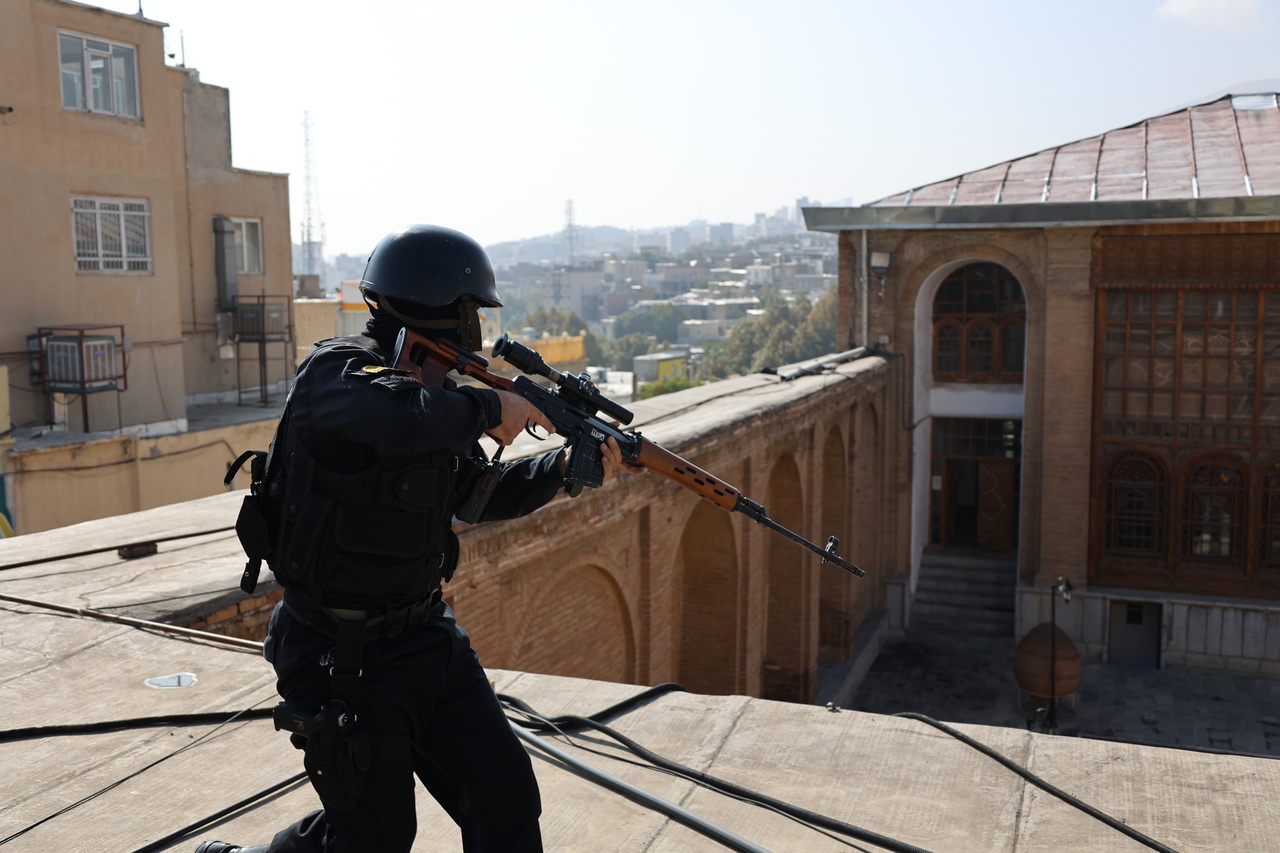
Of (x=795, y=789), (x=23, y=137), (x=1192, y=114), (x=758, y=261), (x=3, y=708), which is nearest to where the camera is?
(x=795, y=789)

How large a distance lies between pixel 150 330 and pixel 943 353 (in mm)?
13710

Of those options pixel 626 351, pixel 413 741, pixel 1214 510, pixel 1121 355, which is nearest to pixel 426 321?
pixel 413 741

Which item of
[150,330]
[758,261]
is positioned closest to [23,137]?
[150,330]

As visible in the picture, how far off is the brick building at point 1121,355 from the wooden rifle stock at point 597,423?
15780mm

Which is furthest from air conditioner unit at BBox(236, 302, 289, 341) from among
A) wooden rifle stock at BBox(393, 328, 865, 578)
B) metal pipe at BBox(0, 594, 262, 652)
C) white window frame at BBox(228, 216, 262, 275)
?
wooden rifle stock at BBox(393, 328, 865, 578)

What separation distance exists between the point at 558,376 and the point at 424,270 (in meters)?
0.60

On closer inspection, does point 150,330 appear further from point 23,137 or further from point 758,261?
point 758,261

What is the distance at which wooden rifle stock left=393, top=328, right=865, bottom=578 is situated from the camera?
306 centimetres

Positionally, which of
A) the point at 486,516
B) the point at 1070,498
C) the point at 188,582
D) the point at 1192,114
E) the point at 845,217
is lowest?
the point at 1070,498

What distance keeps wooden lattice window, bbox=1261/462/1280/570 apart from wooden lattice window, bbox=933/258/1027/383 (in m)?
4.29

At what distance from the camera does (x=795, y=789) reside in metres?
3.88

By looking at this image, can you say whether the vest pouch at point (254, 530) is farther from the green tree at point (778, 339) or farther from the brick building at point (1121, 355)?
the green tree at point (778, 339)

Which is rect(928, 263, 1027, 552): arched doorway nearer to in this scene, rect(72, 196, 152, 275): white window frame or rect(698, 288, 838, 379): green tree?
rect(72, 196, 152, 275): white window frame

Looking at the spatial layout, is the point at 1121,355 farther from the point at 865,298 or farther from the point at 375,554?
the point at 375,554
